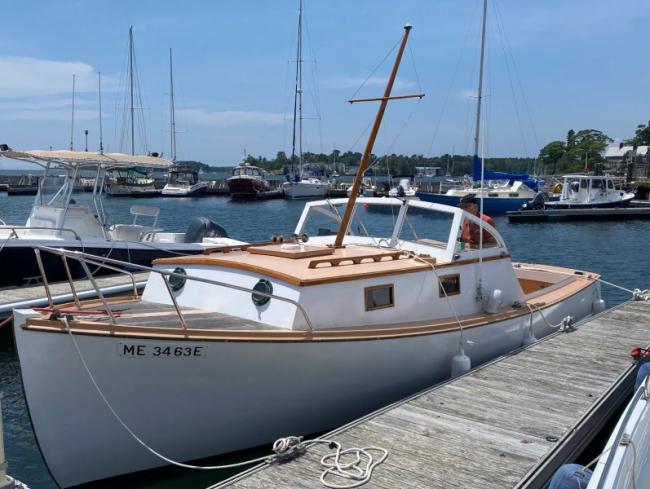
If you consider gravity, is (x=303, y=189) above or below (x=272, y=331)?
above

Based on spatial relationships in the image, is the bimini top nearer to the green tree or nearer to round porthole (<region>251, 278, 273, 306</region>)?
round porthole (<region>251, 278, 273, 306</region>)

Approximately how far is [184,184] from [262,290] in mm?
71013

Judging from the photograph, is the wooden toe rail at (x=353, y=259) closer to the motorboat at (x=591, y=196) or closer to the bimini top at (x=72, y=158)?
the bimini top at (x=72, y=158)

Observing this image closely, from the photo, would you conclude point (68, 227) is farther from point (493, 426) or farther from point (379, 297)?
point (493, 426)

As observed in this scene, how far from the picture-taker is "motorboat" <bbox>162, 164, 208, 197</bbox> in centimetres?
7400

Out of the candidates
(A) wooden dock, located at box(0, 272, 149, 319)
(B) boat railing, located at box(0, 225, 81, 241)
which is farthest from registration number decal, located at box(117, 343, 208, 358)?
(B) boat railing, located at box(0, 225, 81, 241)

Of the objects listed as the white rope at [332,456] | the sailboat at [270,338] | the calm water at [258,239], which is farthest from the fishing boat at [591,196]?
the white rope at [332,456]

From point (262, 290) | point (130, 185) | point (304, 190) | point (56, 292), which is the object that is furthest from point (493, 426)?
point (130, 185)

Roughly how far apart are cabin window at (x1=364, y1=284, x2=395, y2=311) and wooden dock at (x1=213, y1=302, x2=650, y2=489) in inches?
49.0

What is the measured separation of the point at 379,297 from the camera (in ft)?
28.0

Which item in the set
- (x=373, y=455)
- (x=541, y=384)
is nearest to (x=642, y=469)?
(x=373, y=455)

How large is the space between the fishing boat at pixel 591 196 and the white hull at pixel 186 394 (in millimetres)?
41646

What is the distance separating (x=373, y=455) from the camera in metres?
6.32

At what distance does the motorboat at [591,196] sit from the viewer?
1822 inches
